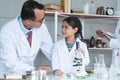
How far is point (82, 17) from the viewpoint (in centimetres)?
328

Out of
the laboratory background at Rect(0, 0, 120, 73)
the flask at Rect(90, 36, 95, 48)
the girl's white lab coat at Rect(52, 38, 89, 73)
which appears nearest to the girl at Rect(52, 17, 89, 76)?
the girl's white lab coat at Rect(52, 38, 89, 73)

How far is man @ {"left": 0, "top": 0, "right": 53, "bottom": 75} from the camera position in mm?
2004

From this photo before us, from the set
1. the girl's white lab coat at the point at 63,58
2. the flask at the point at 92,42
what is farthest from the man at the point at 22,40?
the flask at the point at 92,42

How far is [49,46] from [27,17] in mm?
425

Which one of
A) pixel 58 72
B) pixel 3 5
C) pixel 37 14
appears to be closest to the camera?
pixel 58 72

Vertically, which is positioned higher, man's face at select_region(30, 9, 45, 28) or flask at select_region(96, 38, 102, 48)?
man's face at select_region(30, 9, 45, 28)

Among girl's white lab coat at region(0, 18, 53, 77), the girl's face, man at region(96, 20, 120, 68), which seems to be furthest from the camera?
man at region(96, 20, 120, 68)

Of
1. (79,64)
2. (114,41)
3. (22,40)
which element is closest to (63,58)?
(79,64)

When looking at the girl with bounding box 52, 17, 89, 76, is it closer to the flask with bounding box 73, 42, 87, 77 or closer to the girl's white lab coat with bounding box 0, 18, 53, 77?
the flask with bounding box 73, 42, 87, 77

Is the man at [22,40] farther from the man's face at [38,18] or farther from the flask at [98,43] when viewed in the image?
the flask at [98,43]

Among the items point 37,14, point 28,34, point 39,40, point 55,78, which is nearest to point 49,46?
point 39,40

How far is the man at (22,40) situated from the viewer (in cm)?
200

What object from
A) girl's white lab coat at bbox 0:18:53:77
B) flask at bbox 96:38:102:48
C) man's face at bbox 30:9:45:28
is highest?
man's face at bbox 30:9:45:28

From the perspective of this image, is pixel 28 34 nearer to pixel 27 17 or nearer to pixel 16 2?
pixel 27 17
